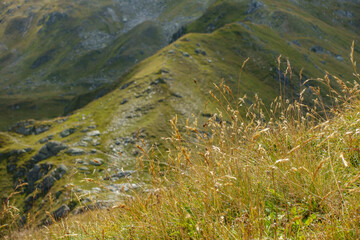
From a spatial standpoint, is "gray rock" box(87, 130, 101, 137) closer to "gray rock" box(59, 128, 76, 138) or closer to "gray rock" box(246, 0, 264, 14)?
"gray rock" box(59, 128, 76, 138)

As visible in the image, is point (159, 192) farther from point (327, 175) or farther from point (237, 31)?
point (237, 31)

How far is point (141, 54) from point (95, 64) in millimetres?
39389

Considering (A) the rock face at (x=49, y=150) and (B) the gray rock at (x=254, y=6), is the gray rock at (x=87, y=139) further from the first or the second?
(B) the gray rock at (x=254, y=6)

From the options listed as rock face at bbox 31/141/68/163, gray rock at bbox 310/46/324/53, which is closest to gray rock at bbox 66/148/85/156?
rock face at bbox 31/141/68/163

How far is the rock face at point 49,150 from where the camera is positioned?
34.4 metres

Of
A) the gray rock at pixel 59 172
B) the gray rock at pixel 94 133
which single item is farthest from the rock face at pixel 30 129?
the gray rock at pixel 59 172

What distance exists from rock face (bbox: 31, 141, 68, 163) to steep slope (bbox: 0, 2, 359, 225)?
14 centimetres

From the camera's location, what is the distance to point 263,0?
11338 cm

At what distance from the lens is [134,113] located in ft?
127

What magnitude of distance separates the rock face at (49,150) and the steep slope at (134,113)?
0.14 m

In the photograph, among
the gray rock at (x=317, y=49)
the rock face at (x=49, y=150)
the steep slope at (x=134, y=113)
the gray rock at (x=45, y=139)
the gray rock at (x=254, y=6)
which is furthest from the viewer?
the gray rock at (x=254, y=6)

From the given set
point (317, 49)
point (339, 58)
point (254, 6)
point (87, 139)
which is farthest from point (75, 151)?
point (254, 6)

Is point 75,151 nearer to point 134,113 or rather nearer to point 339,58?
point 134,113

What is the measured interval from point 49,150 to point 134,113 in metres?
13.0
